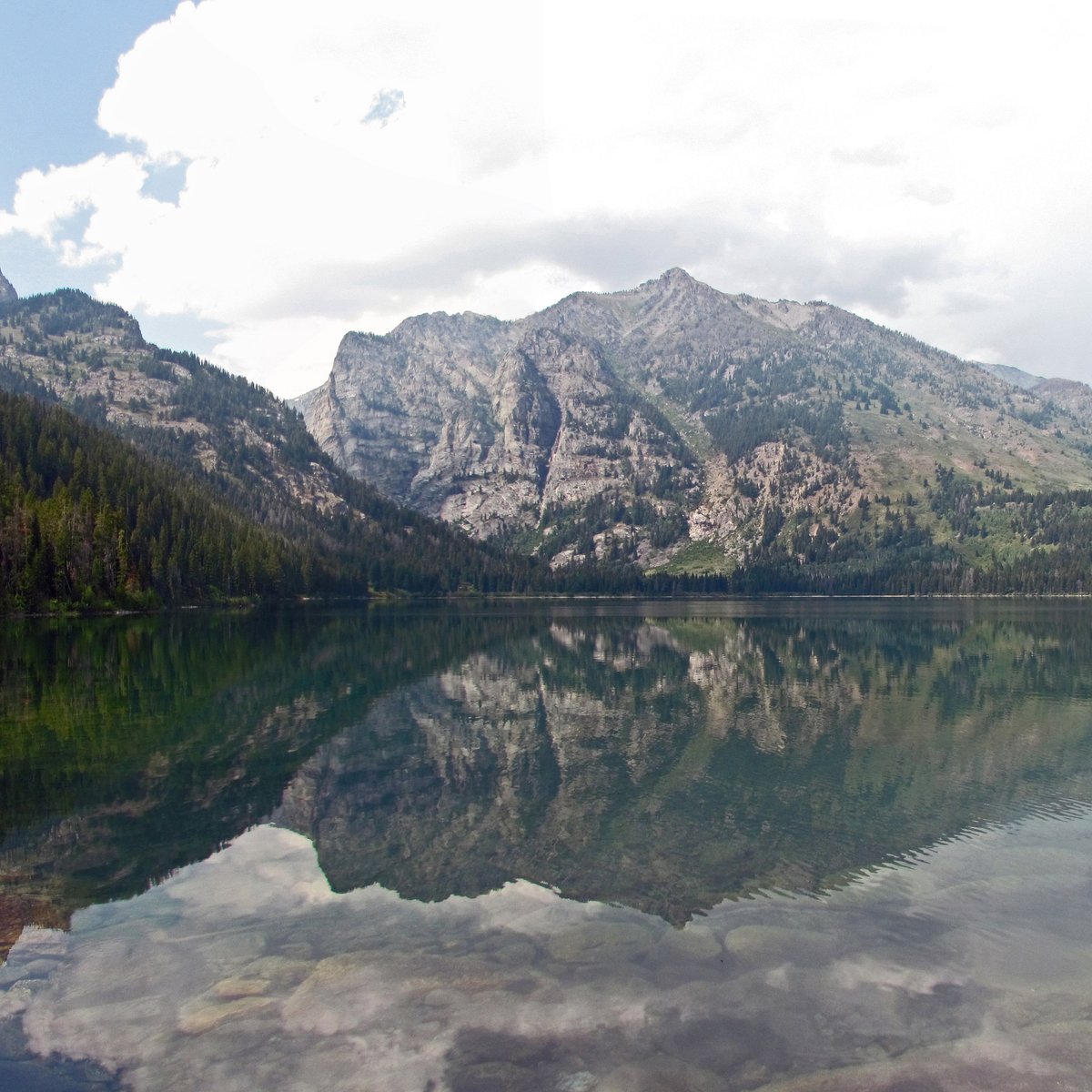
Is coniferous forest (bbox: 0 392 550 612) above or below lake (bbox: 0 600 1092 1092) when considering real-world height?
above

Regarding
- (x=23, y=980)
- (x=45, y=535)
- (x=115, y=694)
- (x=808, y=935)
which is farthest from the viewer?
(x=45, y=535)

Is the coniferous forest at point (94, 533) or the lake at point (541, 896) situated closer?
the lake at point (541, 896)

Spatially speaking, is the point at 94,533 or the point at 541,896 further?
the point at 94,533

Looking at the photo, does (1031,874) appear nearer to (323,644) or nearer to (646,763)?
(646,763)

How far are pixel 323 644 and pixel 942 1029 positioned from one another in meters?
91.6

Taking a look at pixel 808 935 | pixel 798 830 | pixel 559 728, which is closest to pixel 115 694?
pixel 559 728

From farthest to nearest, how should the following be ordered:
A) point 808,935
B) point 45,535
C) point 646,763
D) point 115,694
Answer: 1. point 45,535
2. point 115,694
3. point 646,763
4. point 808,935

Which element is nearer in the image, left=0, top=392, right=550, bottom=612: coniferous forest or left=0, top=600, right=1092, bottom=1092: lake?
left=0, top=600, right=1092, bottom=1092: lake

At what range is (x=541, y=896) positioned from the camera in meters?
22.8

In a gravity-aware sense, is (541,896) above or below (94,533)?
below

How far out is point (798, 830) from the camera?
2909 cm

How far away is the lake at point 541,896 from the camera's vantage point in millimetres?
14844

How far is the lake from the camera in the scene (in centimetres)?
1484

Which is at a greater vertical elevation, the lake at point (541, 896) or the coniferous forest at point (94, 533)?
the coniferous forest at point (94, 533)
